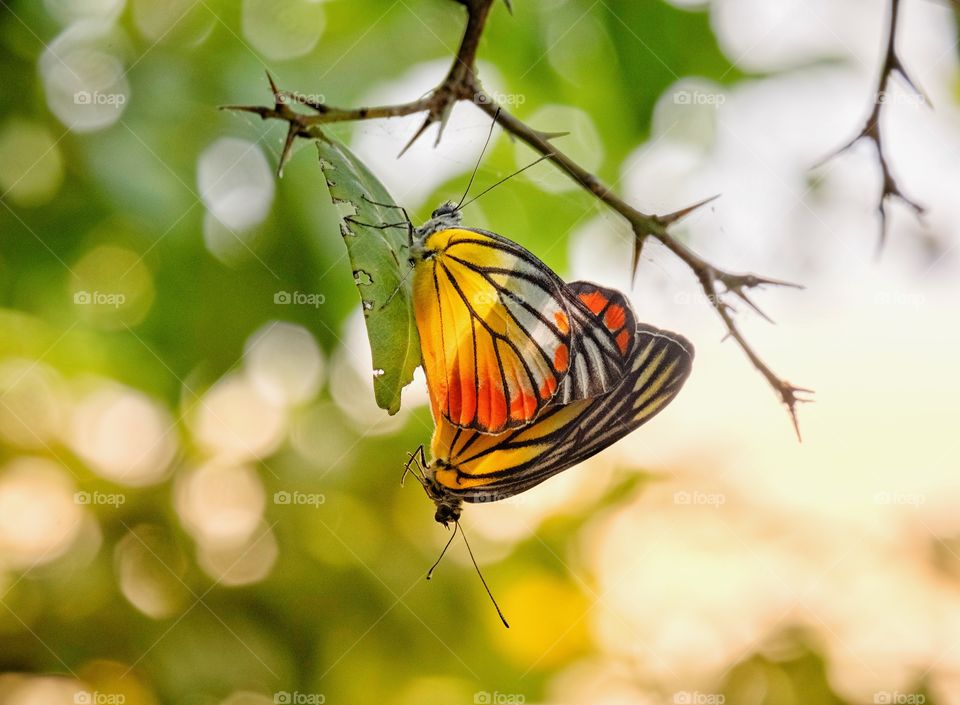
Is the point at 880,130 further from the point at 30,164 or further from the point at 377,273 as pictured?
the point at 30,164

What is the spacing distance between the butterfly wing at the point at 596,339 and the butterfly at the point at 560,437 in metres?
0.03

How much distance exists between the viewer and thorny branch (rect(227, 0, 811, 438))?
39 centimetres

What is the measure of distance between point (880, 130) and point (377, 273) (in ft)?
1.03

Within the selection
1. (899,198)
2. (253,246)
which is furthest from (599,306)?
(253,246)

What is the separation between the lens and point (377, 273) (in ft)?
1.37

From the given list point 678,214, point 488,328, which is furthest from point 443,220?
point 678,214

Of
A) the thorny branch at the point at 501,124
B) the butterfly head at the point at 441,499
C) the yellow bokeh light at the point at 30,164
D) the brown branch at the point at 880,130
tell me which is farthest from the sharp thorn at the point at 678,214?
the yellow bokeh light at the point at 30,164

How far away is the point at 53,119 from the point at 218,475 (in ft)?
2.00

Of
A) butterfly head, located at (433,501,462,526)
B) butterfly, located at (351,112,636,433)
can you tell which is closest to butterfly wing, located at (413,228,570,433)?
butterfly, located at (351,112,636,433)

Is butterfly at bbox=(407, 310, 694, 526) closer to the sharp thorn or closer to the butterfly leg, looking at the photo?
the butterfly leg

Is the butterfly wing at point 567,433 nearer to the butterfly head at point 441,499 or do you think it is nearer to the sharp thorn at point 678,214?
the butterfly head at point 441,499

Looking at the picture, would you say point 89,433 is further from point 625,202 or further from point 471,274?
point 625,202

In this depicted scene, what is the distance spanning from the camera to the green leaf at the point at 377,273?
40 cm

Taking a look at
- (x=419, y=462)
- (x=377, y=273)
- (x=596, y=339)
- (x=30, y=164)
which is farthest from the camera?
(x=30, y=164)
